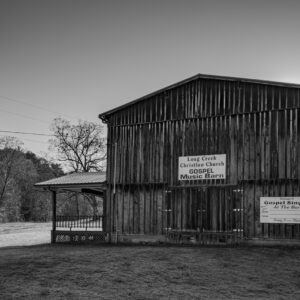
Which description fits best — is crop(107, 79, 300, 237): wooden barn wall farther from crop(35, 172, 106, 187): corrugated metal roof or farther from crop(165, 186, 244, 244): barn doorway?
crop(35, 172, 106, 187): corrugated metal roof

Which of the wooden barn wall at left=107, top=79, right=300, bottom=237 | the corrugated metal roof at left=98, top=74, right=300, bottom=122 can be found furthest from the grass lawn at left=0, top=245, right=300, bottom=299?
the corrugated metal roof at left=98, top=74, right=300, bottom=122

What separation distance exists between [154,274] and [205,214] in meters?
7.25

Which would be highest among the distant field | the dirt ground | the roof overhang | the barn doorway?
the roof overhang

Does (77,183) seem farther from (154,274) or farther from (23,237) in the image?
(154,274)

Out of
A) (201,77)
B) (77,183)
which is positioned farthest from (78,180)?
Result: (201,77)

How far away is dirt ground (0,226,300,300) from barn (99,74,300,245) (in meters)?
2.15

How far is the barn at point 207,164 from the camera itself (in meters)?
18.3

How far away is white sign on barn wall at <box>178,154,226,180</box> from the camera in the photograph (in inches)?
762

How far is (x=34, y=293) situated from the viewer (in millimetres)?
10406

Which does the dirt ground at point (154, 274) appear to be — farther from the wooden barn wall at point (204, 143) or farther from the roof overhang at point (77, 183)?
the roof overhang at point (77, 183)

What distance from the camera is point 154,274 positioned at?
1255 cm

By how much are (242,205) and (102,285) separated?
9.11 m

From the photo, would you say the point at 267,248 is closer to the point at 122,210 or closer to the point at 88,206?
the point at 122,210

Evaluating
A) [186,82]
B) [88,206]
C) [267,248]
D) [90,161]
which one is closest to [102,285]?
[267,248]
